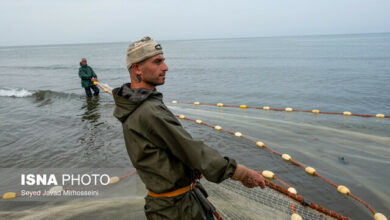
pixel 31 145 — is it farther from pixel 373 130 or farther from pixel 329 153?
pixel 373 130

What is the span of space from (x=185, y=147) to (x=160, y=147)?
208mm

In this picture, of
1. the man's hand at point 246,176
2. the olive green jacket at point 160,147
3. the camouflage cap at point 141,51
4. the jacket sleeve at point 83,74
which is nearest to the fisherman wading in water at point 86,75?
the jacket sleeve at point 83,74

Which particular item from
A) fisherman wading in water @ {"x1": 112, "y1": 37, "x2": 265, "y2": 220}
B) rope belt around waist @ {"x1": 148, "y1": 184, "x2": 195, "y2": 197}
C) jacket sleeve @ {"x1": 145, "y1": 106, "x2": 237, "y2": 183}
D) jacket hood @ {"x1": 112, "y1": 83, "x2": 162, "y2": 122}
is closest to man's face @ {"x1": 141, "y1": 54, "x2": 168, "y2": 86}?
fisherman wading in water @ {"x1": 112, "y1": 37, "x2": 265, "y2": 220}

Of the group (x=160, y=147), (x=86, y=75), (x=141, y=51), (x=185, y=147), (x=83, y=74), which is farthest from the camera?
(x=86, y=75)

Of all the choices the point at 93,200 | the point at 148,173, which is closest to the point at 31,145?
the point at 93,200

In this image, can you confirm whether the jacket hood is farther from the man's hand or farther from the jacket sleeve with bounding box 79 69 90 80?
the jacket sleeve with bounding box 79 69 90 80

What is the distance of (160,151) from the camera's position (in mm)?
1790

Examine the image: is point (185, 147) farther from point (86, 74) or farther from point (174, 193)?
point (86, 74)

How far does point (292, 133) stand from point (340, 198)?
350 cm

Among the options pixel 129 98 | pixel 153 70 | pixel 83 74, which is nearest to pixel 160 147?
pixel 129 98

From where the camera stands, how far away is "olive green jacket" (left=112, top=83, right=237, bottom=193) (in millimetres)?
1692

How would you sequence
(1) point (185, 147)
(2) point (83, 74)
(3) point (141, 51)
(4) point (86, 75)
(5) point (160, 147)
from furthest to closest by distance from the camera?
1. (4) point (86, 75)
2. (2) point (83, 74)
3. (3) point (141, 51)
4. (5) point (160, 147)
5. (1) point (185, 147)

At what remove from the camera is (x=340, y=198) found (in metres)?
4.96

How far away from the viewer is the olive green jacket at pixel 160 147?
169 cm
